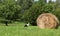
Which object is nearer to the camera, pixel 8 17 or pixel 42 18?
pixel 42 18

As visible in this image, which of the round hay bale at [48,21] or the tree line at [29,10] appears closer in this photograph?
the round hay bale at [48,21]

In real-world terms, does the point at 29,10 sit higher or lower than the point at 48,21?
lower

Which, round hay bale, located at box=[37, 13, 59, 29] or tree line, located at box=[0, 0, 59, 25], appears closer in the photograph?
round hay bale, located at box=[37, 13, 59, 29]

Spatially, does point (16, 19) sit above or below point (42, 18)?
below

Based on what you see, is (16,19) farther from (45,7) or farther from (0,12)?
(45,7)

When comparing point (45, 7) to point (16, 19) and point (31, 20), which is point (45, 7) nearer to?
point (31, 20)

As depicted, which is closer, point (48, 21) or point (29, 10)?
point (48, 21)

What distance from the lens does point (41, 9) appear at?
36.4m

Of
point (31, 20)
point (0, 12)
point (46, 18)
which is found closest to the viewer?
point (46, 18)

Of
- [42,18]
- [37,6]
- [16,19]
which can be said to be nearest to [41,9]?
[37,6]

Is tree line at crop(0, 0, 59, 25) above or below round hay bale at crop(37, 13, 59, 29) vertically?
below

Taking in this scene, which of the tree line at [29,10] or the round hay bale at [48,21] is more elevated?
the round hay bale at [48,21]

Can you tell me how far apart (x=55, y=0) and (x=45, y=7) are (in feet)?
103

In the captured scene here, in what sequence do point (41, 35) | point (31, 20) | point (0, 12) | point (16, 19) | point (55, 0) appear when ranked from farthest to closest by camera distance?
point (55, 0) < point (16, 19) < point (0, 12) < point (31, 20) < point (41, 35)
